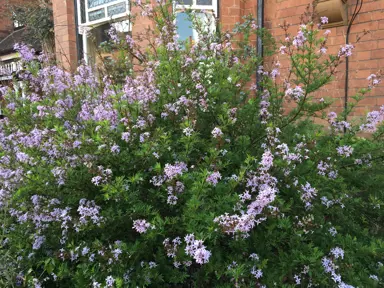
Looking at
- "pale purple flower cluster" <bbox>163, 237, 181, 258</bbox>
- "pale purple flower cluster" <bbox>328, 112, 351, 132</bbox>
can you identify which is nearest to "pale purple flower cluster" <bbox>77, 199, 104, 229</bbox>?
"pale purple flower cluster" <bbox>163, 237, 181, 258</bbox>

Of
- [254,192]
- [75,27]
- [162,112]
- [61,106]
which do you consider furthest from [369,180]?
[75,27]

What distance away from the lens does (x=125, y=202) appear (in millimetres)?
1893

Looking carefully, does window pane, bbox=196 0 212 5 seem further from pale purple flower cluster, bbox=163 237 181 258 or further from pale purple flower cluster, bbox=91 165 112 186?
pale purple flower cluster, bbox=163 237 181 258

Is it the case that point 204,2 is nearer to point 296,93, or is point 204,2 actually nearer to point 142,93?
point 142,93

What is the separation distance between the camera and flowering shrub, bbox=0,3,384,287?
1.76 meters

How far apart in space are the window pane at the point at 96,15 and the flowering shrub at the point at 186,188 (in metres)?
5.71

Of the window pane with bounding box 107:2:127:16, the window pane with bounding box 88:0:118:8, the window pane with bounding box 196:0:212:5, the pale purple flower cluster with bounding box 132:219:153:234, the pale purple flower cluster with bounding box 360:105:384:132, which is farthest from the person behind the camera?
the window pane with bounding box 88:0:118:8

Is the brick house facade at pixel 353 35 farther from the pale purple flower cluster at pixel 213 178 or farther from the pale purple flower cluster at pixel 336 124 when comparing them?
the pale purple flower cluster at pixel 213 178

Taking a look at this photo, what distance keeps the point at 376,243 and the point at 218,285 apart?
37.6 inches

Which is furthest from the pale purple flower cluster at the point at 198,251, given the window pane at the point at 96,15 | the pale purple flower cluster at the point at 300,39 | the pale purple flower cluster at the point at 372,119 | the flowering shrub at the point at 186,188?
the window pane at the point at 96,15

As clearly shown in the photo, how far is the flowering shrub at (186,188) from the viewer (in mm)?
1762

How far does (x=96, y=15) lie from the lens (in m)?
7.85

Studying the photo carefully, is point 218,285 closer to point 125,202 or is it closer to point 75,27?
point 125,202

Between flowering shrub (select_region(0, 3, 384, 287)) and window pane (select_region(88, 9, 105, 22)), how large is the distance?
5715mm
